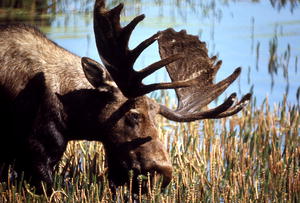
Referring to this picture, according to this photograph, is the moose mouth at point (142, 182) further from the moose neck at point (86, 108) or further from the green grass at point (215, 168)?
the moose neck at point (86, 108)

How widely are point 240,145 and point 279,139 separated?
528 mm

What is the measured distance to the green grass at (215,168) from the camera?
716 centimetres

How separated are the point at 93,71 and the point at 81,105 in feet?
1.08

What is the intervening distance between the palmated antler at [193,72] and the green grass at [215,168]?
47 centimetres

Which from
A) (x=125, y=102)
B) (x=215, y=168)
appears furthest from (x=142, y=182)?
(x=215, y=168)

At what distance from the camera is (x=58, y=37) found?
15055 mm

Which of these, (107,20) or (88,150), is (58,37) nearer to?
(88,150)

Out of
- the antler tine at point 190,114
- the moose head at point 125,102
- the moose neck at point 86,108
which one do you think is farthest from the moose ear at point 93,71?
the antler tine at point 190,114

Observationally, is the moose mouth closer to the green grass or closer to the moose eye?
the green grass

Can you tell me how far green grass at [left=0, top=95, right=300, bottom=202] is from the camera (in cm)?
716

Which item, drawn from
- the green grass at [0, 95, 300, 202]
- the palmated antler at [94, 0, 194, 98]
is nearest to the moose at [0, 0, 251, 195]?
the palmated antler at [94, 0, 194, 98]

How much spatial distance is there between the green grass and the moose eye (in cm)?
51

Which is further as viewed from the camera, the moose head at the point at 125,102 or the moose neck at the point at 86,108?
the moose neck at the point at 86,108

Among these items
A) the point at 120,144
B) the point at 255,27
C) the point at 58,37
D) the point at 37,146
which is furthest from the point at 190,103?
the point at 255,27
